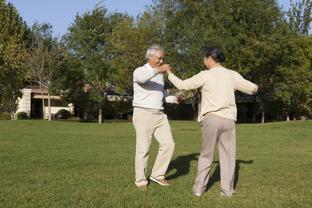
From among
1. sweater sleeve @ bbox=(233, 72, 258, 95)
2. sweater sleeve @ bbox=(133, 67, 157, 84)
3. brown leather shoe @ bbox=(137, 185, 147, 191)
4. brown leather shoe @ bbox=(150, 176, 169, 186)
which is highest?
sweater sleeve @ bbox=(133, 67, 157, 84)

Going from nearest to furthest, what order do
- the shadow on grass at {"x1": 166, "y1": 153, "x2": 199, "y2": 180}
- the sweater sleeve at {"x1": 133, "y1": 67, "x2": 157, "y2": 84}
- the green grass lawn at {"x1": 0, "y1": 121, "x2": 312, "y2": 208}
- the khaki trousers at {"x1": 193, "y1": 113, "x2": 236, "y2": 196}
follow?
the green grass lawn at {"x1": 0, "y1": 121, "x2": 312, "y2": 208} < the khaki trousers at {"x1": 193, "y1": 113, "x2": 236, "y2": 196} < the sweater sleeve at {"x1": 133, "y1": 67, "x2": 157, "y2": 84} < the shadow on grass at {"x1": 166, "y1": 153, "x2": 199, "y2": 180}

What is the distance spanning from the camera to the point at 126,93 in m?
62.3

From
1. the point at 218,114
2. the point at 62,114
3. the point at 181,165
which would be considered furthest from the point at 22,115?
the point at 218,114

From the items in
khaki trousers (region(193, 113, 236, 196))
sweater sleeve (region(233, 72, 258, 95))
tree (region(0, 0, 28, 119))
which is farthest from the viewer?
tree (region(0, 0, 28, 119))

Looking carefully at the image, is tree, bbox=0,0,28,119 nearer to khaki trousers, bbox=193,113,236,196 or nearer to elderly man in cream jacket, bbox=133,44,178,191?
elderly man in cream jacket, bbox=133,44,178,191

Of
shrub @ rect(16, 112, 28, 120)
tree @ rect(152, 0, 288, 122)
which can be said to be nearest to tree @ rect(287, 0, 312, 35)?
tree @ rect(152, 0, 288, 122)

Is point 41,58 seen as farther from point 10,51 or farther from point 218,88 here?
point 218,88

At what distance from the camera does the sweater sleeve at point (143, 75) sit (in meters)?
8.23

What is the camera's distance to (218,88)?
7.95 meters

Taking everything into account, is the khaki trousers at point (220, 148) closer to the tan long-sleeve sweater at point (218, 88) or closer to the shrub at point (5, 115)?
the tan long-sleeve sweater at point (218, 88)


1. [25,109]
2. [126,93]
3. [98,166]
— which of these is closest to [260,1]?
[126,93]

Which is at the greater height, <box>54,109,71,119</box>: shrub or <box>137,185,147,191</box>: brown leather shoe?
<box>54,109,71,119</box>: shrub

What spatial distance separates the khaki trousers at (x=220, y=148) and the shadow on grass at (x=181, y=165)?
1.74 metres

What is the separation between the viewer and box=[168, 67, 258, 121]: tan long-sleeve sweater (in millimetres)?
7941
